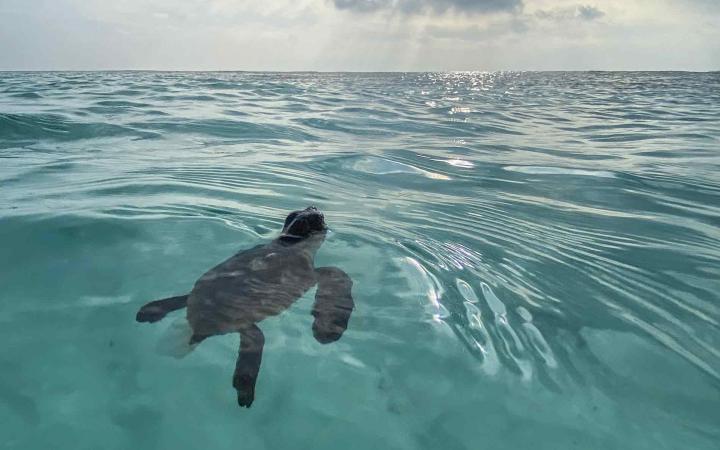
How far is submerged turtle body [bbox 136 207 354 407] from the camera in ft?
12.3

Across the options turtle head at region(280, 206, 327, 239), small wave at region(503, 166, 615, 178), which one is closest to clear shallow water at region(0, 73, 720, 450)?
small wave at region(503, 166, 615, 178)

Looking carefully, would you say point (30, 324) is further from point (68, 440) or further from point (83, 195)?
point (83, 195)

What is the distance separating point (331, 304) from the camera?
4266 millimetres

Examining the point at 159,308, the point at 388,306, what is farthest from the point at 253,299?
the point at 388,306

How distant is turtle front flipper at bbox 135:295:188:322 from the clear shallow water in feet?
0.42

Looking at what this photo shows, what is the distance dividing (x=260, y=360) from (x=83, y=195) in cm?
506

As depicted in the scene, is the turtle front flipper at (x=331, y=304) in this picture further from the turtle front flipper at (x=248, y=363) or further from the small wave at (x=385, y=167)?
the small wave at (x=385, y=167)

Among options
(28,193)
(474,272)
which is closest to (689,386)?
(474,272)

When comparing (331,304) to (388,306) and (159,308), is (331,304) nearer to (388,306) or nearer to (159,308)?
(388,306)

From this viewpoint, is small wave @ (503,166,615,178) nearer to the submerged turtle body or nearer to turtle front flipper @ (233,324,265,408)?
the submerged turtle body

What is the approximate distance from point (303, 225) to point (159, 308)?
2177 millimetres

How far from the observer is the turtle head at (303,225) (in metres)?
5.88

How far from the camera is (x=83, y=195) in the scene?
7.21 metres

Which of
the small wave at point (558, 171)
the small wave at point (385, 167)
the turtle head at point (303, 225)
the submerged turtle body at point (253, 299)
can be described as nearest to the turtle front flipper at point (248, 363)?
the submerged turtle body at point (253, 299)
